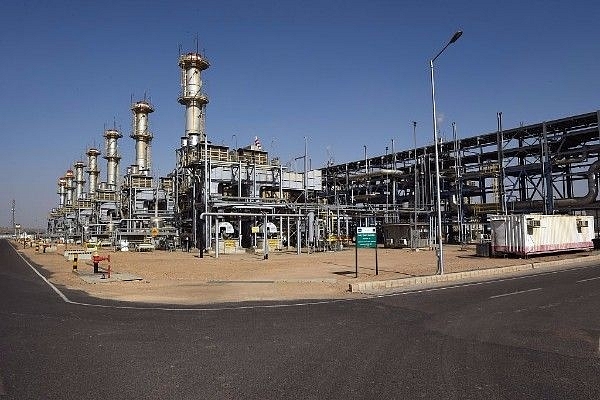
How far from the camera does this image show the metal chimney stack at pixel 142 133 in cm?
7275

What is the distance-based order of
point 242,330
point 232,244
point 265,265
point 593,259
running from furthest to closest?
point 232,244 → point 593,259 → point 265,265 → point 242,330

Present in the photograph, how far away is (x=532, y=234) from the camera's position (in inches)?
1127

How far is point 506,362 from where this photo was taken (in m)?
6.91

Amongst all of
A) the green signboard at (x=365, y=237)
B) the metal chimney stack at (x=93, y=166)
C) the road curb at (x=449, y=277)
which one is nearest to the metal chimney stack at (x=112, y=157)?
the metal chimney stack at (x=93, y=166)

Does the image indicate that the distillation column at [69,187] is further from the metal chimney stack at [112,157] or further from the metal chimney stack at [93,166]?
the metal chimney stack at [112,157]

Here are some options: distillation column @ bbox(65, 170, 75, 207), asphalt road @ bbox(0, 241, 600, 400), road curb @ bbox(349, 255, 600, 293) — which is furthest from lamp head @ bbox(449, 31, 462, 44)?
distillation column @ bbox(65, 170, 75, 207)

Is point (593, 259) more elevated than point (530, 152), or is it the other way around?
point (530, 152)

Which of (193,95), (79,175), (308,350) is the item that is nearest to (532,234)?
(308,350)

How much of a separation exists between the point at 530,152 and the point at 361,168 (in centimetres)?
2462

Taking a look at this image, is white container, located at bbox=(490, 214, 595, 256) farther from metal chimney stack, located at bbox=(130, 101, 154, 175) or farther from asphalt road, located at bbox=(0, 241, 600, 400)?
metal chimney stack, located at bbox=(130, 101, 154, 175)

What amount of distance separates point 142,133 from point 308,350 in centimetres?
7124

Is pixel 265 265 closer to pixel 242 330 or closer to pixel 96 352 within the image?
pixel 242 330

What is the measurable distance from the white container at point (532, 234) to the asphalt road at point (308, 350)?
1623 centimetres

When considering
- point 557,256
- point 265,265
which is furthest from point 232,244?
point 557,256
